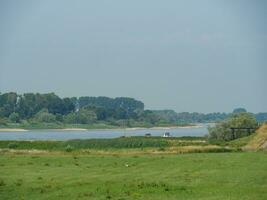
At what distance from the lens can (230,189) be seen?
23969 millimetres

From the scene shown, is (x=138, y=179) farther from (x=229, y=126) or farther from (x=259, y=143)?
(x=229, y=126)

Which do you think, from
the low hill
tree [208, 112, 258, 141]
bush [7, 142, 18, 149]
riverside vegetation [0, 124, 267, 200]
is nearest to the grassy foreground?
riverside vegetation [0, 124, 267, 200]

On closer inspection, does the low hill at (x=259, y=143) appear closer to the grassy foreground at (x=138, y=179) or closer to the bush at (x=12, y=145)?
the grassy foreground at (x=138, y=179)

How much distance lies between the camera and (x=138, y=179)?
2955 centimetres

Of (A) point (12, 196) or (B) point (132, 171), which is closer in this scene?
(A) point (12, 196)

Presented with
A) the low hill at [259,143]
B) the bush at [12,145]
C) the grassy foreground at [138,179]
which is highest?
the low hill at [259,143]

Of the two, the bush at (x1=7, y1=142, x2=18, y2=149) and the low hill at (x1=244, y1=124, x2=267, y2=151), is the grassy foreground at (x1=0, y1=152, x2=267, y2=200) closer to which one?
the low hill at (x1=244, y1=124, x2=267, y2=151)

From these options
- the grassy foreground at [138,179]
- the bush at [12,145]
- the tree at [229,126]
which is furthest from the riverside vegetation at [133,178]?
the tree at [229,126]

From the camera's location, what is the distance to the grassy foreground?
24047 millimetres

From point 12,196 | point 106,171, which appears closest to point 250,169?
point 106,171

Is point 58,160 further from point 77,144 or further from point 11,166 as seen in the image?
point 77,144

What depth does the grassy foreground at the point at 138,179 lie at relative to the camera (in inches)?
947

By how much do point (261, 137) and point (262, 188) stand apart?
36.8 meters

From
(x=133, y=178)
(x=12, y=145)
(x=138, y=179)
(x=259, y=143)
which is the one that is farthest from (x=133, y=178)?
(x=12, y=145)
